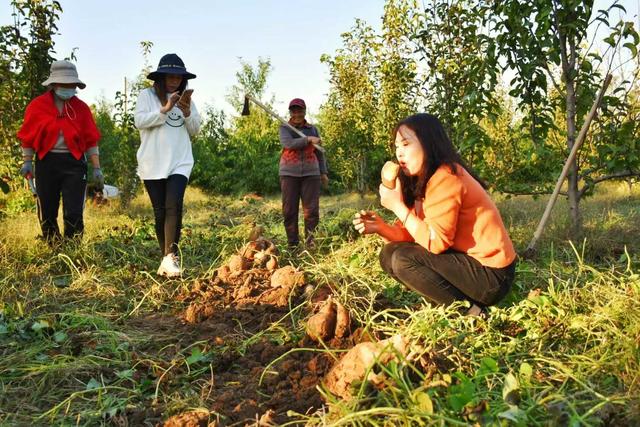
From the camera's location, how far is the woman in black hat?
4.14 meters

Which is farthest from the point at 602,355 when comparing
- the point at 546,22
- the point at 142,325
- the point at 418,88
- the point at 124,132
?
the point at 124,132

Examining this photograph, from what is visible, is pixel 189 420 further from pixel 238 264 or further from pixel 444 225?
pixel 238 264

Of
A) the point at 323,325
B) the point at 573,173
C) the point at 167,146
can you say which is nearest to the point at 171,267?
the point at 167,146

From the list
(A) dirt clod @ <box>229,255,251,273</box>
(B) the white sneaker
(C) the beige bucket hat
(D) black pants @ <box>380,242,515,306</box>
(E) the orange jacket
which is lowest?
(B) the white sneaker

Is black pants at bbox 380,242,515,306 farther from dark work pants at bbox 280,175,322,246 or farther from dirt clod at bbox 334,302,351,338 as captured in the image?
dark work pants at bbox 280,175,322,246

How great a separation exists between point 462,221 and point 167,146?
237 cm

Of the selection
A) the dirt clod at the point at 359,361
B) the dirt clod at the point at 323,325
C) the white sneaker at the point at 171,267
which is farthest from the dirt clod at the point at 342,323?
→ the white sneaker at the point at 171,267

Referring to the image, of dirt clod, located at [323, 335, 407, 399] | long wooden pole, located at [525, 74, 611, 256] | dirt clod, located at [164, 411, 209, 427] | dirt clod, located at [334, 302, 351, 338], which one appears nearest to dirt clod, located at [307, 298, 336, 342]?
dirt clod, located at [334, 302, 351, 338]

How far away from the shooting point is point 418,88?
25.2 ft

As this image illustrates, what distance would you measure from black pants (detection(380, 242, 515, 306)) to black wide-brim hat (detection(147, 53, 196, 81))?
222cm

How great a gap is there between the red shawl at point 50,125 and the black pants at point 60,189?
87 millimetres

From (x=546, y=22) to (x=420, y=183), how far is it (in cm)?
231

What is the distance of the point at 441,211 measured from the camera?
264cm

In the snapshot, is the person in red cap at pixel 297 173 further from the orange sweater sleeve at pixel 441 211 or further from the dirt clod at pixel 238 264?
the orange sweater sleeve at pixel 441 211
